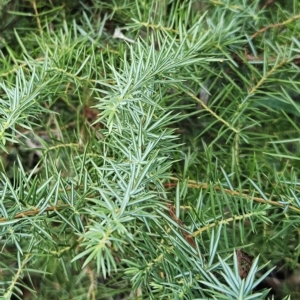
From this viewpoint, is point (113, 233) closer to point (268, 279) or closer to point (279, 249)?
point (279, 249)

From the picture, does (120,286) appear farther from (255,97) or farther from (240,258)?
(255,97)

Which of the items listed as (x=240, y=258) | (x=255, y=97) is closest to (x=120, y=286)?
(x=240, y=258)

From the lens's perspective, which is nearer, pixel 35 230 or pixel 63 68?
pixel 35 230

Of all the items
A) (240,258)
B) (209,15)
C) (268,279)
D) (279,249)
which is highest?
(209,15)

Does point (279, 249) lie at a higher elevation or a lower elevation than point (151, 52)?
lower

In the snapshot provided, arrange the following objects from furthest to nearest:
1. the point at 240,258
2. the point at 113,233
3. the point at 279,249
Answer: the point at 279,249 < the point at 240,258 < the point at 113,233

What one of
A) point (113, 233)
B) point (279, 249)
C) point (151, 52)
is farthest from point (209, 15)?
point (113, 233)

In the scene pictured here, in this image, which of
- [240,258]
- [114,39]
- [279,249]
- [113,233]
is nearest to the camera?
[113,233]
